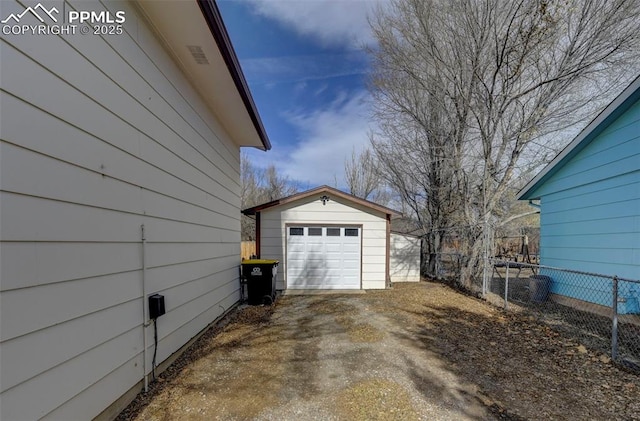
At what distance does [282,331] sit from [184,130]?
347 cm

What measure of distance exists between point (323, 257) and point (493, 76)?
21.5 ft

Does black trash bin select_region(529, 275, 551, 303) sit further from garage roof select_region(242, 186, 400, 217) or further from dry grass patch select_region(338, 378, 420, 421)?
dry grass patch select_region(338, 378, 420, 421)

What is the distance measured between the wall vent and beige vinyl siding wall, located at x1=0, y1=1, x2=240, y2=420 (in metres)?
0.30

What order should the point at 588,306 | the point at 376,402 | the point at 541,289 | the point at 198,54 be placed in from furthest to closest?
1. the point at 541,289
2. the point at 588,306
3. the point at 198,54
4. the point at 376,402

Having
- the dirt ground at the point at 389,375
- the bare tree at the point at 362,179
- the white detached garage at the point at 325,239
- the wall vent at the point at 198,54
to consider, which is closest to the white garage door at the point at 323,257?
the white detached garage at the point at 325,239

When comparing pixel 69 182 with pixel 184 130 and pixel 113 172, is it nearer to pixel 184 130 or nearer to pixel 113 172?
pixel 113 172

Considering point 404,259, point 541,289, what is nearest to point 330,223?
point 404,259

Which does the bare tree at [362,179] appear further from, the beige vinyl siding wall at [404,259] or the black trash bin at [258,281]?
the black trash bin at [258,281]

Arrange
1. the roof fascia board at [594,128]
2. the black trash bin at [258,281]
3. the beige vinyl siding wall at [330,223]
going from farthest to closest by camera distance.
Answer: the beige vinyl siding wall at [330,223], the black trash bin at [258,281], the roof fascia board at [594,128]

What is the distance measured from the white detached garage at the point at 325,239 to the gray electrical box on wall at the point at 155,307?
5.56 metres

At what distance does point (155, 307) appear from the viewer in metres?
3.08

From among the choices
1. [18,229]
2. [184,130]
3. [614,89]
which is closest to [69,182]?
[18,229]

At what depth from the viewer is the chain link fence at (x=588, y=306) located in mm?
4071

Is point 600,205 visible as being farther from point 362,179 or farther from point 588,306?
point 362,179
